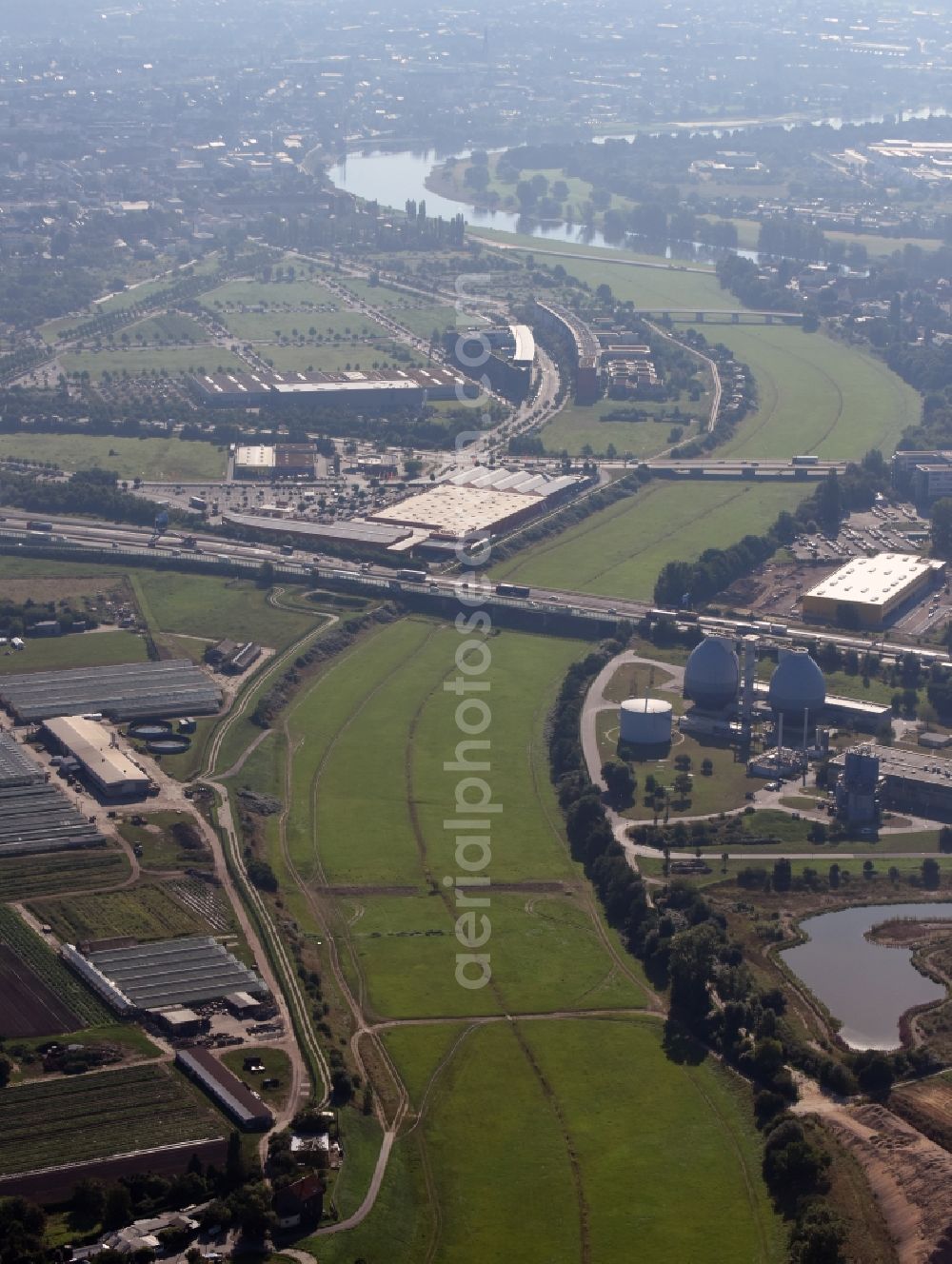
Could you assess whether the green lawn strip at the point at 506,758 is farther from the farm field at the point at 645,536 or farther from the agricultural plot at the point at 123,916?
the agricultural plot at the point at 123,916

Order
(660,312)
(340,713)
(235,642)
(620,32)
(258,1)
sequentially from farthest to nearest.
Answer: (258,1) → (620,32) → (660,312) → (235,642) → (340,713)

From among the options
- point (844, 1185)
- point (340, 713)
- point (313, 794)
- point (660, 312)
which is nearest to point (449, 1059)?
point (844, 1185)

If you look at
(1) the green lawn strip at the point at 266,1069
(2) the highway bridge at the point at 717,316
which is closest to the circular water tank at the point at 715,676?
(1) the green lawn strip at the point at 266,1069

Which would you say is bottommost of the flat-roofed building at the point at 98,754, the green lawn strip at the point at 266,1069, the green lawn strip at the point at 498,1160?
the flat-roofed building at the point at 98,754

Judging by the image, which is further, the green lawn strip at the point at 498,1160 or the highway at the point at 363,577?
the highway at the point at 363,577

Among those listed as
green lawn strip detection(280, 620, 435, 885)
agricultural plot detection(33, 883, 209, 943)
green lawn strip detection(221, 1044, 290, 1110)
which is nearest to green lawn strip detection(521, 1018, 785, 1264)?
green lawn strip detection(221, 1044, 290, 1110)

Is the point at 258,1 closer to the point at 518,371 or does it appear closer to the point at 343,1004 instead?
the point at 518,371

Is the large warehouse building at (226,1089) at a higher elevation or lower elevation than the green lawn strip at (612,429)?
higher

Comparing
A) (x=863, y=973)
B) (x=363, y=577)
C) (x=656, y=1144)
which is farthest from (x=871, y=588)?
(x=656, y=1144)
